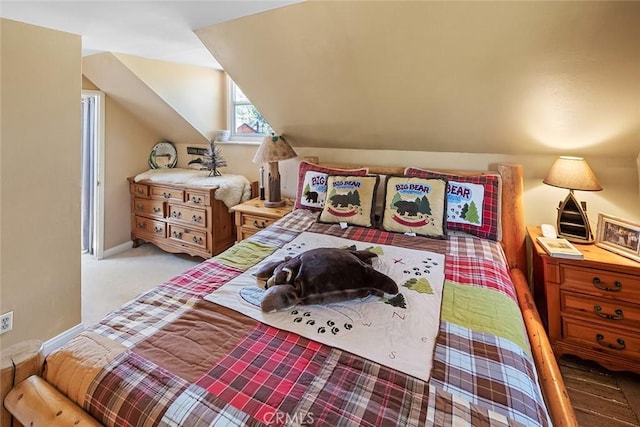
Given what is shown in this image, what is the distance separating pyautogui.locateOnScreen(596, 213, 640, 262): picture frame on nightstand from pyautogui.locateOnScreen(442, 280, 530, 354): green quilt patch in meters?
1.01

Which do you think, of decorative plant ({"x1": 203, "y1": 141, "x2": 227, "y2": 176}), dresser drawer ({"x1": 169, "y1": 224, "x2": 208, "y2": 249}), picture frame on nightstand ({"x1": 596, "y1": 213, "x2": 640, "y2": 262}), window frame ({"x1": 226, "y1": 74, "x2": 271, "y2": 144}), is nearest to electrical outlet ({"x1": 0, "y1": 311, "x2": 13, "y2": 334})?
dresser drawer ({"x1": 169, "y1": 224, "x2": 208, "y2": 249})

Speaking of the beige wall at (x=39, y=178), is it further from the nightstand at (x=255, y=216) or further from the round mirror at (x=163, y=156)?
the round mirror at (x=163, y=156)

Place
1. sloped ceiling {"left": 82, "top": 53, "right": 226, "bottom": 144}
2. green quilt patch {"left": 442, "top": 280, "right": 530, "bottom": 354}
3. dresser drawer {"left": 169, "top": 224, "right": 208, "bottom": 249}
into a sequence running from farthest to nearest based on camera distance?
dresser drawer {"left": 169, "top": 224, "right": 208, "bottom": 249} → sloped ceiling {"left": 82, "top": 53, "right": 226, "bottom": 144} → green quilt patch {"left": 442, "top": 280, "right": 530, "bottom": 354}

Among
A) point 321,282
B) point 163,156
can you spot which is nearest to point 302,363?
point 321,282

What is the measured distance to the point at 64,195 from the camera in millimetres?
1978

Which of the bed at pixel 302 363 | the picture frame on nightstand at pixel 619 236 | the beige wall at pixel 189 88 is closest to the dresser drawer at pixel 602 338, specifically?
the picture frame on nightstand at pixel 619 236

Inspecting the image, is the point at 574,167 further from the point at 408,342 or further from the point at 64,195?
the point at 64,195

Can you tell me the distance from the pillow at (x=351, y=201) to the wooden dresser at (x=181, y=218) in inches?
51.7

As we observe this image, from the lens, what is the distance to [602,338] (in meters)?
1.77

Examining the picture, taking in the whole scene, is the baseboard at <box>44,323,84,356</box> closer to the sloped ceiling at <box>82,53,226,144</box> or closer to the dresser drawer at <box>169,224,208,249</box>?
the dresser drawer at <box>169,224,208,249</box>

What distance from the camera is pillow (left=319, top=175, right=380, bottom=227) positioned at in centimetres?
221

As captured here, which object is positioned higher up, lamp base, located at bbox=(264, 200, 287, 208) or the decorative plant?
the decorative plant

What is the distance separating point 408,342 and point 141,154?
3717 millimetres

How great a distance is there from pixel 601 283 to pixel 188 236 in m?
3.26
